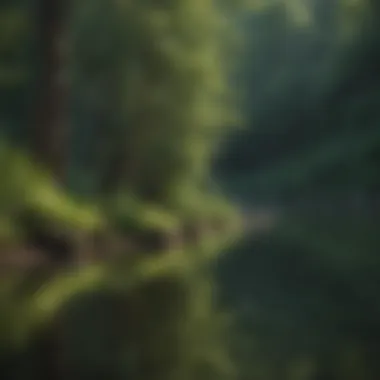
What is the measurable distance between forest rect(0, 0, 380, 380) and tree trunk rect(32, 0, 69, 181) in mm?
11

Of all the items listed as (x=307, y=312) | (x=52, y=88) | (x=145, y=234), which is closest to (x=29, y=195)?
(x=52, y=88)

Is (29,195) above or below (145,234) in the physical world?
below

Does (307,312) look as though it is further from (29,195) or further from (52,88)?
(52,88)

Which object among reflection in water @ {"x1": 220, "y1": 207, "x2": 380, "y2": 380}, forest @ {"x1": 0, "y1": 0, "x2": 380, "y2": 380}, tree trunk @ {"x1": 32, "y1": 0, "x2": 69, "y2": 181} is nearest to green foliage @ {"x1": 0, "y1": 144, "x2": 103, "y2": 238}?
forest @ {"x1": 0, "y1": 0, "x2": 380, "y2": 380}

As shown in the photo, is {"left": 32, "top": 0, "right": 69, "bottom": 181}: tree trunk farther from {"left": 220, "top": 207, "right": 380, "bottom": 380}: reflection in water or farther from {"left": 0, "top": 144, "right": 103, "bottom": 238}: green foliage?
{"left": 220, "top": 207, "right": 380, "bottom": 380}: reflection in water

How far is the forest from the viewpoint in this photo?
2.60 metres

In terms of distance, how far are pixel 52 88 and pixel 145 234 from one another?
5.68 feet

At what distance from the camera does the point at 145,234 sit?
7.17 meters

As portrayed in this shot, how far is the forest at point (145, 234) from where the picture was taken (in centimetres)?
260

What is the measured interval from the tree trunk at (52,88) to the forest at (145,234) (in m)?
0.01

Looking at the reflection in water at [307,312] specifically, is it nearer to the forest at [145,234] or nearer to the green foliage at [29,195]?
the forest at [145,234]

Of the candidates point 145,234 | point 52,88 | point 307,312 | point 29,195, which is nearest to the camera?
point 307,312

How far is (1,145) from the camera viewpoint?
5160 millimetres

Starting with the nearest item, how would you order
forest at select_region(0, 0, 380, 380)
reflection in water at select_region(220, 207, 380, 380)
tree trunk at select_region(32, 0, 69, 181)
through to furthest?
reflection in water at select_region(220, 207, 380, 380) → forest at select_region(0, 0, 380, 380) → tree trunk at select_region(32, 0, 69, 181)
